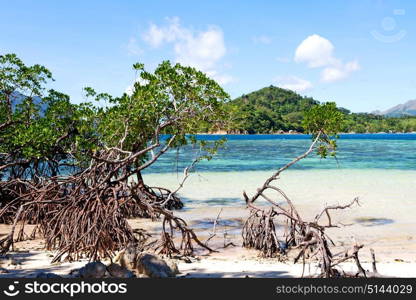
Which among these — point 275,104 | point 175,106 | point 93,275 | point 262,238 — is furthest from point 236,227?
point 275,104

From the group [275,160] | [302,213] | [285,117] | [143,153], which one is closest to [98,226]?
[143,153]

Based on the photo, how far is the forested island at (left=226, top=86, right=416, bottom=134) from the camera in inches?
5517

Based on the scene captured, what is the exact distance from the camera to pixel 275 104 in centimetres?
16938

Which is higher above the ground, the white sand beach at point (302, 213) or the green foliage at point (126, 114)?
the green foliage at point (126, 114)

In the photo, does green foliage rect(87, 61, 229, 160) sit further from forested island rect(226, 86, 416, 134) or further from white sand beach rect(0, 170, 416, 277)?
forested island rect(226, 86, 416, 134)

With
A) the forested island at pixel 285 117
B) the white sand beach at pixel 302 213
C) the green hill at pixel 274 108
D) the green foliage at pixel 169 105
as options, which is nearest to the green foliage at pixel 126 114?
the green foliage at pixel 169 105

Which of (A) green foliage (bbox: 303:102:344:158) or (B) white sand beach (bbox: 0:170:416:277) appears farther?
(A) green foliage (bbox: 303:102:344:158)

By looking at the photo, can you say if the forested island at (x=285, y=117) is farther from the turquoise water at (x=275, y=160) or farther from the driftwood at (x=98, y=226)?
the driftwood at (x=98, y=226)

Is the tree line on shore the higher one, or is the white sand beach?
the tree line on shore

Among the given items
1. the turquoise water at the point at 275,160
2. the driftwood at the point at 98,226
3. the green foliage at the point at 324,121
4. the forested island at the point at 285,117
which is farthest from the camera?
the forested island at the point at 285,117

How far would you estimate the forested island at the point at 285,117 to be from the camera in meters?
140

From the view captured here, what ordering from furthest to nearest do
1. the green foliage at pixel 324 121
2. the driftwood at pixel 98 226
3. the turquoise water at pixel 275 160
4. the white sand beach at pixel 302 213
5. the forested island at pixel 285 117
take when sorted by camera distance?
1. the forested island at pixel 285 117
2. the turquoise water at pixel 275 160
3. the green foliage at pixel 324 121
4. the driftwood at pixel 98 226
5. the white sand beach at pixel 302 213

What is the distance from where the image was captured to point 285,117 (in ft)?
496

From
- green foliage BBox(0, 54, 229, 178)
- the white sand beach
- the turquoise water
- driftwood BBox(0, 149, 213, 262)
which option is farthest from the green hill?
driftwood BBox(0, 149, 213, 262)
